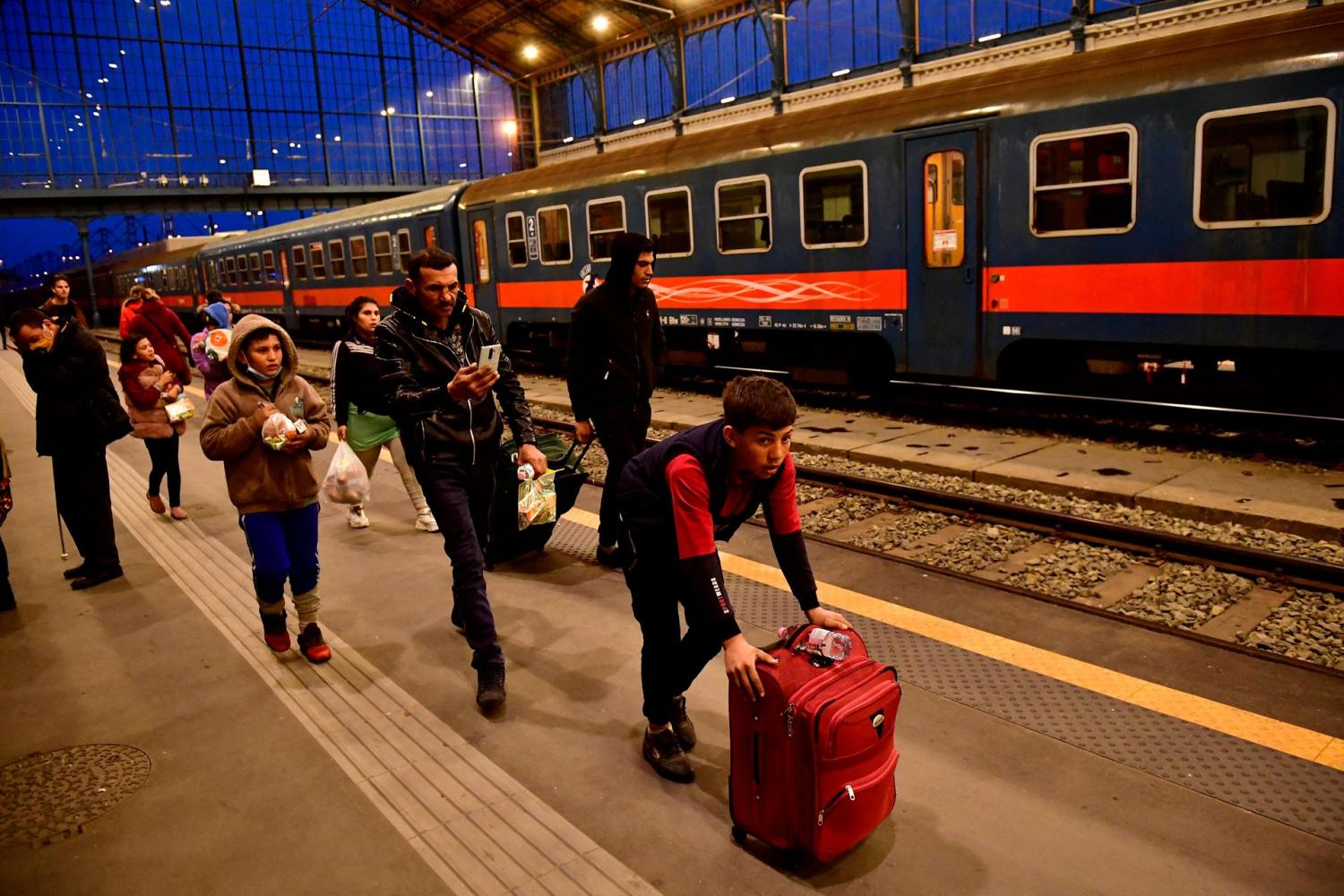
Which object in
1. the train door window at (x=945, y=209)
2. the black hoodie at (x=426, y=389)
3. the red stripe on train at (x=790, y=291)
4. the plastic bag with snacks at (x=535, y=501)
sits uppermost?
the train door window at (x=945, y=209)

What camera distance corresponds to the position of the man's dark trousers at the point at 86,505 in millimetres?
5844

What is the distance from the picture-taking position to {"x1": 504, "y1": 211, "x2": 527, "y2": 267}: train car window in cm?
1595

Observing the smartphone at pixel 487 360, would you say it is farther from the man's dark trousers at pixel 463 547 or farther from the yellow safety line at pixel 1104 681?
the yellow safety line at pixel 1104 681

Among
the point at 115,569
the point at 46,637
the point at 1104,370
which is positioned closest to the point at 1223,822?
the point at 46,637

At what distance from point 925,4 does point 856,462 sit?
2132 centimetres

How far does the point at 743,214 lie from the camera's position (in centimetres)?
1181

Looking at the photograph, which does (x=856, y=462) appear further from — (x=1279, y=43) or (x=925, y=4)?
(x=925, y=4)

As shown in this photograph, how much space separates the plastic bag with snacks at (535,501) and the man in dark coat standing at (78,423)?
9.87 ft

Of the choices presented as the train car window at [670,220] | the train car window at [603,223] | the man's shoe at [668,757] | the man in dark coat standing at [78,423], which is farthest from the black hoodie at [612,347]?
the train car window at [603,223]

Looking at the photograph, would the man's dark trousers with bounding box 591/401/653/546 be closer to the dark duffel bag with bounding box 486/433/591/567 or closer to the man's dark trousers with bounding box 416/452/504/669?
the dark duffel bag with bounding box 486/433/591/567

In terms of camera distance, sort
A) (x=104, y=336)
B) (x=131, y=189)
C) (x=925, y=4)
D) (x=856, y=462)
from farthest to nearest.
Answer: (x=131, y=189) → (x=104, y=336) → (x=925, y=4) → (x=856, y=462)

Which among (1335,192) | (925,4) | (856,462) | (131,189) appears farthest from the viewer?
(131,189)

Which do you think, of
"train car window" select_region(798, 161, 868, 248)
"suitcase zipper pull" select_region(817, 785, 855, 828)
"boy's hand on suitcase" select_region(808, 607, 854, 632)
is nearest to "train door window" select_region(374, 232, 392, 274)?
"train car window" select_region(798, 161, 868, 248)

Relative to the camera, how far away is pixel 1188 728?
3549 mm
